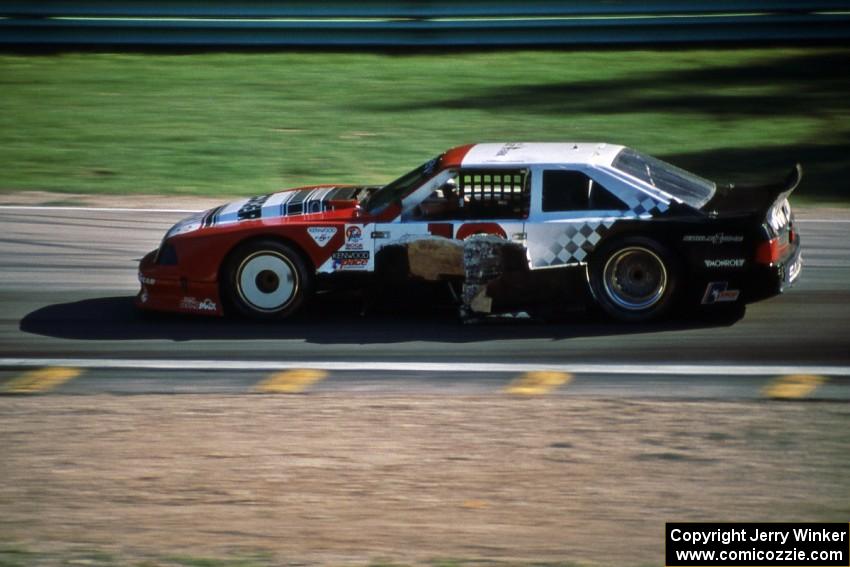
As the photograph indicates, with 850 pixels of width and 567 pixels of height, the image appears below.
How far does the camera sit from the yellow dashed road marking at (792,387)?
748 centimetres

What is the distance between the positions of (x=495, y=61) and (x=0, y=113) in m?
7.19

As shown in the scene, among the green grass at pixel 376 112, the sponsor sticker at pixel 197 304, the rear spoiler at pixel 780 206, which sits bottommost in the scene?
the sponsor sticker at pixel 197 304

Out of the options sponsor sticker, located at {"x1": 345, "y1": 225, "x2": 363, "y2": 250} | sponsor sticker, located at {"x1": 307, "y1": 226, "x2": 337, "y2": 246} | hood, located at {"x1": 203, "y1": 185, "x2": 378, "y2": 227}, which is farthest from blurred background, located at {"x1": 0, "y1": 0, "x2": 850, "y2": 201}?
sponsor sticker, located at {"x1": 345, "y1": 225, "x2": 363, "y2": 250}

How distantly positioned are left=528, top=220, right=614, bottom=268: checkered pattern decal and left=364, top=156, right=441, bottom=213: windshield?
0.91m

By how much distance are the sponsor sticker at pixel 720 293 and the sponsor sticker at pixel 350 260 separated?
8.11 ft

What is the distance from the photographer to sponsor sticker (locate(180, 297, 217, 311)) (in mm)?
9078

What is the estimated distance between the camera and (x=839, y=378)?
25.6 ft

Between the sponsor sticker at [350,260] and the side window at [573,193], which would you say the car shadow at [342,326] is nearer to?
the sponsor sticker at [350,260]

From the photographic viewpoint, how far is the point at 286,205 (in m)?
9.20

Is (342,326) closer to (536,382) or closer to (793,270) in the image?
(536,382)

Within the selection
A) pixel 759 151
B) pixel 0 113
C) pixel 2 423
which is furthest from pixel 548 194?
pixel 0 113

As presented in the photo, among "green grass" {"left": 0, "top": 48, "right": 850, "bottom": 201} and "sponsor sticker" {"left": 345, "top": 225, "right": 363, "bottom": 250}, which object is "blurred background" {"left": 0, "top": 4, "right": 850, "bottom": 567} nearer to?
"green grass" {"left": 0, "top": 48, "right": 850, "bottom": 201}

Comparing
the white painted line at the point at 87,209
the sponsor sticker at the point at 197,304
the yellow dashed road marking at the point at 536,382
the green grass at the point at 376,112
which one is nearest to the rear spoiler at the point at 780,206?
the yellow dashed road marking at the point at 536,382

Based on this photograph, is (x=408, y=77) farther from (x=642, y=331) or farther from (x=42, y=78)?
(x=642, y=331)
